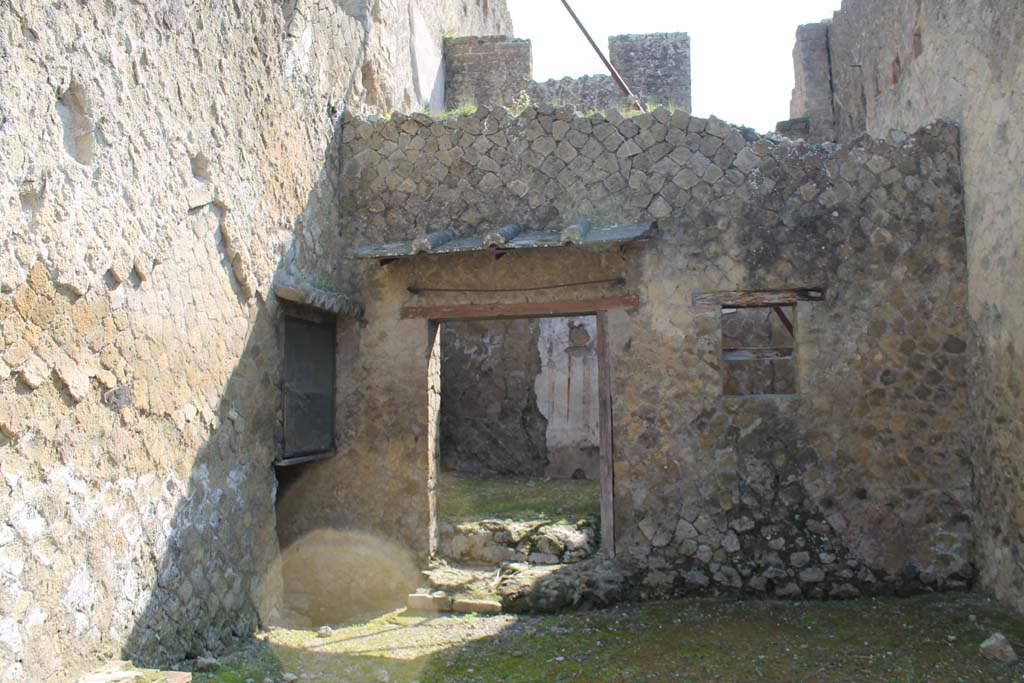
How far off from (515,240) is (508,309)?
0.69 metres

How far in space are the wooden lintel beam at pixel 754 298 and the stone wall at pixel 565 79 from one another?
184 inches

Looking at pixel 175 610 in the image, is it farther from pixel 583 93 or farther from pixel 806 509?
pixel 583 93

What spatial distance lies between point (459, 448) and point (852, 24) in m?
6.84

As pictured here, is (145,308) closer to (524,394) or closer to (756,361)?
(524,394)

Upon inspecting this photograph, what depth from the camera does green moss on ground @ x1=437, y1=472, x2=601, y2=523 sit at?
7.69 m

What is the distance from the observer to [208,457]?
512 centimetres

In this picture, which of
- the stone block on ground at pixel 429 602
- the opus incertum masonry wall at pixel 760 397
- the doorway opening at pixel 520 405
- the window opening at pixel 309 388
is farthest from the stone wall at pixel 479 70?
the stone block on ground at pixel 429 602

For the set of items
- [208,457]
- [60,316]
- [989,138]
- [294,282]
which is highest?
[989,138]

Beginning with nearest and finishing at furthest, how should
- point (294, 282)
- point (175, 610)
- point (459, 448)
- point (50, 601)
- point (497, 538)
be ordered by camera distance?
point (50, 601) < point (175, 610) < point (294, 282) < point (497, 538) < point (459, 448)

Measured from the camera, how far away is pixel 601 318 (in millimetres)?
6547

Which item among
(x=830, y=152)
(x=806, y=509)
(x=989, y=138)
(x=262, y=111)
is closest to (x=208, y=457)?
(x=262, y=111)

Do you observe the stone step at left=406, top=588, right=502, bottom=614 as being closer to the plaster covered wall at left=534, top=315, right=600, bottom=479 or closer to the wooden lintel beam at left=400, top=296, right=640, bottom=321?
the wooden lintel beam at left=400, top=296, right=640, bottom=321

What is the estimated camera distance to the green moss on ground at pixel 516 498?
7688mm

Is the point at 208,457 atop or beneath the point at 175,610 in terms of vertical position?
atop
